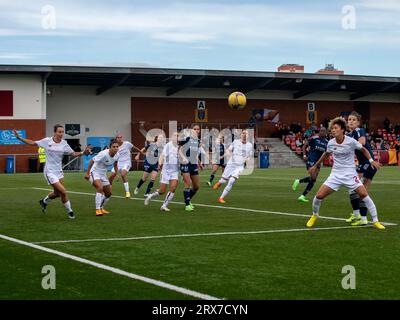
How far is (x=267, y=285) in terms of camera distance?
8938mm

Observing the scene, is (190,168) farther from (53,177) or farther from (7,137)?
(7,137)

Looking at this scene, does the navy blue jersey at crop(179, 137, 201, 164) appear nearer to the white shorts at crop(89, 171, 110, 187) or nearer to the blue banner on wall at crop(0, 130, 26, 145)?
the white shorts at crop(89, 171, 110, 187)

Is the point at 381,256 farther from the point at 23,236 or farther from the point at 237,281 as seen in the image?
the point at 23,236

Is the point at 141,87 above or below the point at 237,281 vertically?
above

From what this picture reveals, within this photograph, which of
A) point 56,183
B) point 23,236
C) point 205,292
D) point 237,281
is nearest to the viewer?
point 205,292

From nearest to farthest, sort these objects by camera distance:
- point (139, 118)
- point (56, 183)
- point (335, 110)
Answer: point (56, 183) < point (139, 118) < point (335, 110)

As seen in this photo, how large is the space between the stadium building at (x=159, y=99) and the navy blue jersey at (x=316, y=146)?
106ft

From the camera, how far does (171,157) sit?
64.0 ft

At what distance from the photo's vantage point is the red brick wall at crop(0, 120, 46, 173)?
171 ft

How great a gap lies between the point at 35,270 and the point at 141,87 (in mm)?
51174

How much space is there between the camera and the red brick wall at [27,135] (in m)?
52.2

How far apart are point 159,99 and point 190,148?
4215 centimetres

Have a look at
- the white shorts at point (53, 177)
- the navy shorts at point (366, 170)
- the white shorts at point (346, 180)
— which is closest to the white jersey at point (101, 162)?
the white shorts at point (53, 177)

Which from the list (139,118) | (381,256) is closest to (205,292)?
(381,256)
